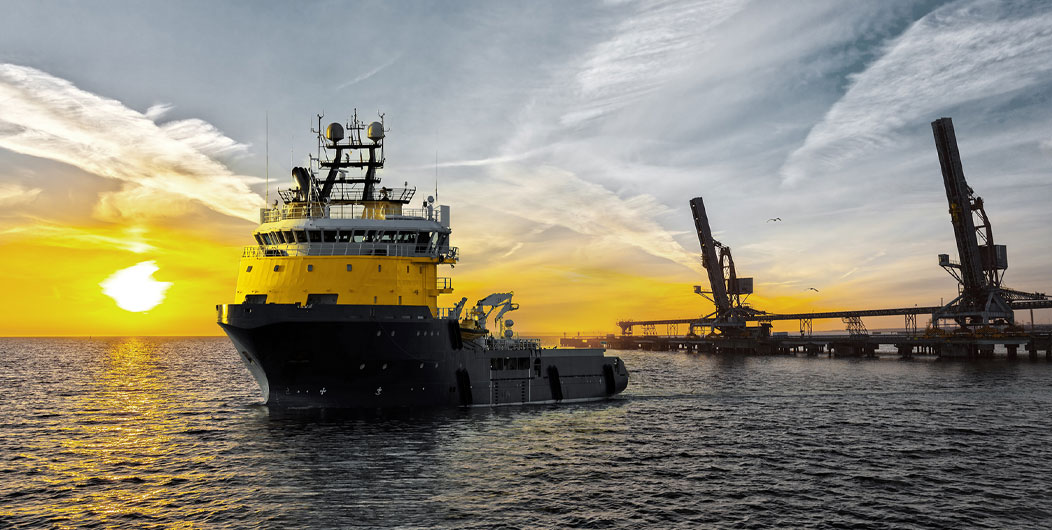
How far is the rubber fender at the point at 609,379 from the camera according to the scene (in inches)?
1747

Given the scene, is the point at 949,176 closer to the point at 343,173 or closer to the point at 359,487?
the point at 343,173

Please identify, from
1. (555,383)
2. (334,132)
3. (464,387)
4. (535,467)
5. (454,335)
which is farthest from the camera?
(555,383)

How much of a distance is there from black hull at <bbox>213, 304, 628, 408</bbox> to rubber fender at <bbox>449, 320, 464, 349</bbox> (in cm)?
5

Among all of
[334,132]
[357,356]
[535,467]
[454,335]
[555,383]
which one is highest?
[334,132]

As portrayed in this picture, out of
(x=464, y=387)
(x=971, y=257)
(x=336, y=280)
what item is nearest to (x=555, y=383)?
(x=464, y=387)

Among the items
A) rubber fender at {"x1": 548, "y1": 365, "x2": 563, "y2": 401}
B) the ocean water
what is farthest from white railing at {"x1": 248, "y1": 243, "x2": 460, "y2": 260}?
rubber fender at {"x1": 548, "y1": 365, "x2": 563, "y2": 401}

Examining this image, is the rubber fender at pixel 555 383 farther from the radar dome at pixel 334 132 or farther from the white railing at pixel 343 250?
the radar dome at pixel 334 132

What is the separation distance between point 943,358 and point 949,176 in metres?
27.4

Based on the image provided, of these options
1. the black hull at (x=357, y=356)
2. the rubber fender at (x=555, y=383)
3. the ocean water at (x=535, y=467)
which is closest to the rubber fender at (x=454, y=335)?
the black hull at (x=357, y=356)

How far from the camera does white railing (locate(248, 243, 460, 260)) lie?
3284cm

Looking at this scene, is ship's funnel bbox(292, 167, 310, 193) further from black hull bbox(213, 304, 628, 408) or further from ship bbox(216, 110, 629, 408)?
black hull bbox(213, 304, 628, 408)

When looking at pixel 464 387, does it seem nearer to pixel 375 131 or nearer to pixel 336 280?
pixel 336 280

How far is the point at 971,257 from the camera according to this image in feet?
326

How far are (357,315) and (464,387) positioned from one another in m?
7.41
